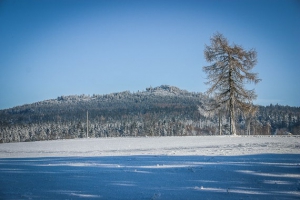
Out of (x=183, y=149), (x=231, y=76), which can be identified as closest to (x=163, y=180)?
(x=183, y=149)

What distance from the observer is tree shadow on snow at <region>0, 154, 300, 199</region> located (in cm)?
598

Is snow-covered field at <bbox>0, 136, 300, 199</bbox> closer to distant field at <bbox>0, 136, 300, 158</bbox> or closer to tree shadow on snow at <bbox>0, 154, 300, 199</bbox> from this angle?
tree shadow on snow at <bbox>0, 154, 300, 199</bbox>

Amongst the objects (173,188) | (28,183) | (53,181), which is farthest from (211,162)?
(28,183)

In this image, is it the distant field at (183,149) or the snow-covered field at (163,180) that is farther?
the distant field at (183,149)

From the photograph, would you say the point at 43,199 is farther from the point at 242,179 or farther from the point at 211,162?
the point at 211,162

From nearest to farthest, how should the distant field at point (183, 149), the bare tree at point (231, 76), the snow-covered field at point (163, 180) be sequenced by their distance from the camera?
the snow-covered field at point (163, 180), the distant field at point (183, 149), the bare tree at point (231, 76)

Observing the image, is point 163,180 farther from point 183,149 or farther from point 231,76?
point 231,76

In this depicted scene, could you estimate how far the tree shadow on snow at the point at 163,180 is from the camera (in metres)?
5.98

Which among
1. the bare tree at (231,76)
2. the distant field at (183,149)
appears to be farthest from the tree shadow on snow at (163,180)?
the bare tree at (231,76)

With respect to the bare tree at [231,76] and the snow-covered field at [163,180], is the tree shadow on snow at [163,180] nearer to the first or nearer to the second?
the snow-covered field at [163,180]

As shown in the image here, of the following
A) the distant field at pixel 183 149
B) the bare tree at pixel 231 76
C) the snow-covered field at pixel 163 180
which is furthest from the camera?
the bare tree at pixel 231 76

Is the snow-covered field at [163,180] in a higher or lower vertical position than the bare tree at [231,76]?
lower


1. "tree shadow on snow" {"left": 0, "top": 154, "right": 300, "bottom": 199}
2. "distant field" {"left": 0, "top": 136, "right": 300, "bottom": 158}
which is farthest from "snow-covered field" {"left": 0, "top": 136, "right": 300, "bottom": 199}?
"distant field" {"left": 0, "top": 136, "right": 300, "bottom": 158}

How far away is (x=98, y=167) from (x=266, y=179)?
20.1 ft
